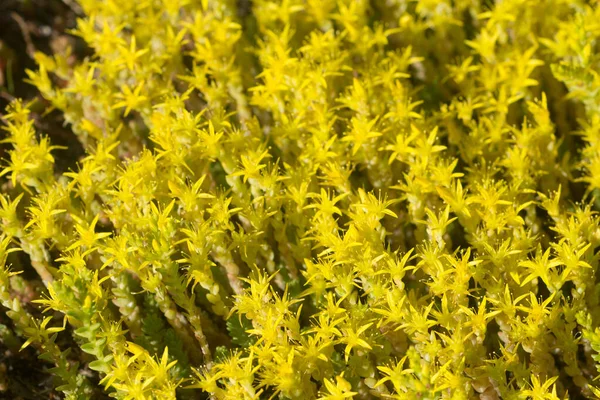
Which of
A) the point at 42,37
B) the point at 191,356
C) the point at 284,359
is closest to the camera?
the point at 284,359

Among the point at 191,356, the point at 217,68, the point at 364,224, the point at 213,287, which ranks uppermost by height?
the point at 217,68

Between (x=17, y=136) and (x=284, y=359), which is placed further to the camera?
(x=17, y=136)

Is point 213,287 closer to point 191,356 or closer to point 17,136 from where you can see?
point 191,356

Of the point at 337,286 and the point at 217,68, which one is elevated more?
the point at 217,68

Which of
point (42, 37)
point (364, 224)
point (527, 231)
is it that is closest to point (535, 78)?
point (527, 231)

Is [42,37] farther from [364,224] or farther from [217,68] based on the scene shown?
[364,224]

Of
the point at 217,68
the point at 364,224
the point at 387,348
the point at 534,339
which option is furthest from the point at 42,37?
the point at 534,339

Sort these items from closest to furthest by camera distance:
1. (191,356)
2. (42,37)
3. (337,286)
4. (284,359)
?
1. (284,359)
2. (337,286)
3. (191,356)
4. (42,37)
